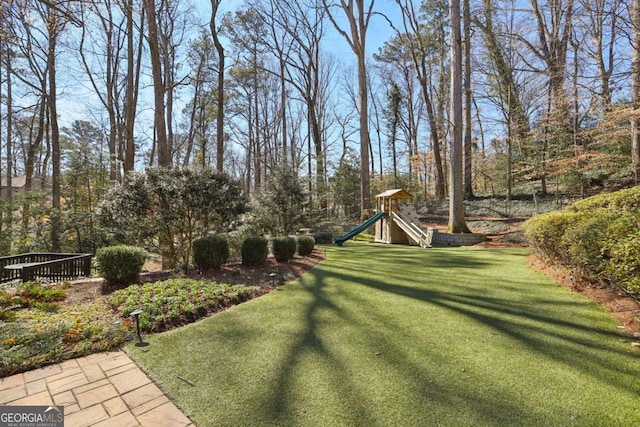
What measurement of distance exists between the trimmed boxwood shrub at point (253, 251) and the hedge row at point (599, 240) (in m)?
4.82

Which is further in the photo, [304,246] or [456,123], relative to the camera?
[456,123]

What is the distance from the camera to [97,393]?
2.07 metres

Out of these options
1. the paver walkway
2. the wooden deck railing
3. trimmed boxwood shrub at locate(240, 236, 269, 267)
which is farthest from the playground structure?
the paver walkway

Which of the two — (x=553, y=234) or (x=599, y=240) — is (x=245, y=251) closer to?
(x=553, y=234)

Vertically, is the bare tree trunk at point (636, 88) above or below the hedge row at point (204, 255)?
above

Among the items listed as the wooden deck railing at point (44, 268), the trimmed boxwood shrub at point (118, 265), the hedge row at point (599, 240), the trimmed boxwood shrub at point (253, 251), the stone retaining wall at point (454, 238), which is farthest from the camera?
the stone retaining wall at point (454, 238)

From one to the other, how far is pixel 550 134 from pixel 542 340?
11.4 metres

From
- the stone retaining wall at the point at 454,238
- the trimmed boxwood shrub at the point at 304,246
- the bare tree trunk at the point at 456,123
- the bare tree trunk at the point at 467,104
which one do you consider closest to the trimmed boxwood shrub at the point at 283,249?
the trimmed boxwood shrub at the point at 304,246

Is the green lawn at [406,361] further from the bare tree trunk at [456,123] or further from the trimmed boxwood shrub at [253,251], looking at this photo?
the bare tree trunk at [456,123]

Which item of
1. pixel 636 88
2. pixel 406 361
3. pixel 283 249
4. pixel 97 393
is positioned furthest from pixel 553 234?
pixel 636 88

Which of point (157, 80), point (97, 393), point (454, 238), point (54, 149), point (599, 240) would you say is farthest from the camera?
point (54, 149)

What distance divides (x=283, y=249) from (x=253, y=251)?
76cm

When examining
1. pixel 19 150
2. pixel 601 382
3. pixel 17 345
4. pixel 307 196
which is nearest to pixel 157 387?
pixel 17 345

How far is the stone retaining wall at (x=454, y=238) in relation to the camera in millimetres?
9188
